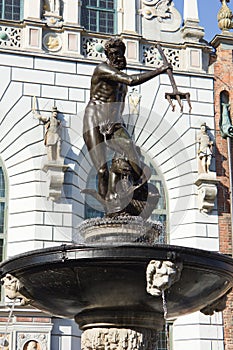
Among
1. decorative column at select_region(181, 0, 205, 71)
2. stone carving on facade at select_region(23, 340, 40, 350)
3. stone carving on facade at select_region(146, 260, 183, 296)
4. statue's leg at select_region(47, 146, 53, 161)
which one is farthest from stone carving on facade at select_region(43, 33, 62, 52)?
stone carving on facade at select_region(146, 260, 183, 296)

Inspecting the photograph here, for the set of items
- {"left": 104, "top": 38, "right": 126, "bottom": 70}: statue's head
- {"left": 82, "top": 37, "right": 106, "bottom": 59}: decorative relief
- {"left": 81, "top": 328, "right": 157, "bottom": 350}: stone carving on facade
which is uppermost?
{"left": 82, "top": 37, "right": 106, "bottom": 59}: decorative relief

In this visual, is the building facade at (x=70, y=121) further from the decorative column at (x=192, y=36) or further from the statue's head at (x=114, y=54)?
the statue's head at (x=114, y=54)

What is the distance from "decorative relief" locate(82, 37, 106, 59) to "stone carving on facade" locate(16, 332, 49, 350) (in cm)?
731

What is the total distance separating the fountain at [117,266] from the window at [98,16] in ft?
35.7

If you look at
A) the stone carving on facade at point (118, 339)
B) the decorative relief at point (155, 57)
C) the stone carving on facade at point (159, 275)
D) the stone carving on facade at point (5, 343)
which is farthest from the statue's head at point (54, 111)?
the stone carving on facade at point (159, 275)

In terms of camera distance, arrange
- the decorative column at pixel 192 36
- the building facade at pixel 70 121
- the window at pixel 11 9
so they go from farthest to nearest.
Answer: the decorative column at pixel 192 36, the window at pixel 11 9, the building facade at pixel 70 121

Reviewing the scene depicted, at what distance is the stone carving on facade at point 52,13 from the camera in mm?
18886

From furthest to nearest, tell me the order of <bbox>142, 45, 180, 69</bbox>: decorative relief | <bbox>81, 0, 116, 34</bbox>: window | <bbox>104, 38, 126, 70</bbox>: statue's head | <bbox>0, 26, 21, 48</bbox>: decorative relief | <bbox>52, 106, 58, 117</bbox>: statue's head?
<bbox>81, 0, 116, 34</bbox>: window, <bbox>142, 45, 180, 69</bbox>: decorative relief, <bbox>0, 26, 21, 48</bbox>: decorative relief, <bbox>52, 106, 58, 117</bbox>: statue's head, <bbox>104, 38, 126, 70</bbox>: statue's head

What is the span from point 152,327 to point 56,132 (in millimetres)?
9608

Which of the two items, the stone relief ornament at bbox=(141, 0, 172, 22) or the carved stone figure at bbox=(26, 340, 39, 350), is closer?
the carved stone figure at bbox=(26, 340, 39, 350)

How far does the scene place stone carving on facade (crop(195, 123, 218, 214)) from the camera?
17750 millimetres

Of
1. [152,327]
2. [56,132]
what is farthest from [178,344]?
[152,327]

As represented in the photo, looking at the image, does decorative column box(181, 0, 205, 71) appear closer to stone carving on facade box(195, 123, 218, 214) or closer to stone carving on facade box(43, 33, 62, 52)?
stone carving on facade box(195, 123, 218, 214)

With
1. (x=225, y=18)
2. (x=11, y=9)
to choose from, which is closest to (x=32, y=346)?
(x=11, y=9)
